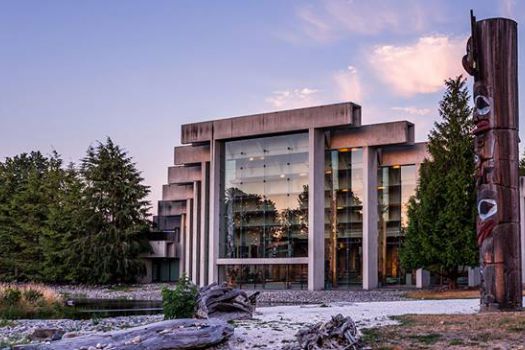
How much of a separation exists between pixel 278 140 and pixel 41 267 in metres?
24.4

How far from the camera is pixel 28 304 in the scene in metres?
27.7

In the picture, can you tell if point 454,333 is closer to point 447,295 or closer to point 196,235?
point 447,295

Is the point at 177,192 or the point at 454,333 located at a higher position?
the point at 177,192

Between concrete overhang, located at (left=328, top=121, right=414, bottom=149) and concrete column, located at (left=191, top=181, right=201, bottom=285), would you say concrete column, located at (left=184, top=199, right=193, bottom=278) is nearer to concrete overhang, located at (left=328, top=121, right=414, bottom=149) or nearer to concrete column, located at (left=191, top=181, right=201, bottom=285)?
concrete column, located at (left=191, top=181, right=201, bottom=285)

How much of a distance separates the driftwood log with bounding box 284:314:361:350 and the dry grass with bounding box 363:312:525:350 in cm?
62

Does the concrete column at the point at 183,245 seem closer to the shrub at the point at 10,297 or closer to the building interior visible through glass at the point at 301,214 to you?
the building interior visible through glass at the point at 301,214

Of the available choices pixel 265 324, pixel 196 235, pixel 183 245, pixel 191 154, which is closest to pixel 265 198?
pixel 191 154

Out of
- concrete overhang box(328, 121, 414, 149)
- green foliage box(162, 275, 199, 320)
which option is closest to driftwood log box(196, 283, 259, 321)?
green foliage box(162, 275, 199, 320)

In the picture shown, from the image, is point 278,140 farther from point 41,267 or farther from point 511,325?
point 511,325

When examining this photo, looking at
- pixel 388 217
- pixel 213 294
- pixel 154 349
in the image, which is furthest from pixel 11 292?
pixel 388 217

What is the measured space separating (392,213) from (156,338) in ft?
104

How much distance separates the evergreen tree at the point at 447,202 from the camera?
1332 inches

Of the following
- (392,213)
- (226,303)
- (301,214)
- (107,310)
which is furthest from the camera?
(392,213)

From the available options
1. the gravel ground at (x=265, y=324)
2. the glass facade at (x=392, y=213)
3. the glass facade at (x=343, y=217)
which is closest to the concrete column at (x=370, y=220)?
the glass facade at (x=343, y=217)
